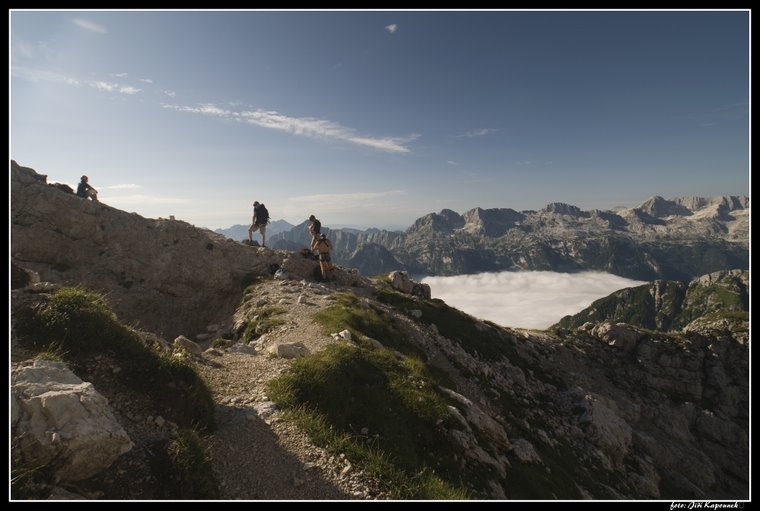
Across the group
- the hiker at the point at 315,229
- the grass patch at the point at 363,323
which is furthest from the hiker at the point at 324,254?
the grass patch at the point at 363,323

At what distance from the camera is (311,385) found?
1291 centimetres

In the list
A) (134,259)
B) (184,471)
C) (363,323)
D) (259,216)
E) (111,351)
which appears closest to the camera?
(184,471)

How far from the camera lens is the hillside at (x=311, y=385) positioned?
873 centimetres

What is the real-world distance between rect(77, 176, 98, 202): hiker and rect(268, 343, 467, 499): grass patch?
3769 cm

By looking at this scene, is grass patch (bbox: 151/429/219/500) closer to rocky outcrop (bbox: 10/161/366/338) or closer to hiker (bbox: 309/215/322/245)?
rocky outcrop (bbox: 10/161/366/338)

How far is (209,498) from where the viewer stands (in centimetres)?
798

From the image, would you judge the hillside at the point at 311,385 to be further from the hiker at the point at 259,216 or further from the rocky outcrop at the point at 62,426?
the hiker at the point at 259,216

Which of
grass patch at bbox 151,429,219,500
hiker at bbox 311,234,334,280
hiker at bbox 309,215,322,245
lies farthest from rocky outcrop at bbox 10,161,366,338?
grass patch at bbox 151,429,219,500

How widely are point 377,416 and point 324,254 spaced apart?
82.0ft

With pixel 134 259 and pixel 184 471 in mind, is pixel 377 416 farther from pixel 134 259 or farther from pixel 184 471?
pixel 134 259

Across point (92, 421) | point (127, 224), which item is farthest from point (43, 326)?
point (127, 224)

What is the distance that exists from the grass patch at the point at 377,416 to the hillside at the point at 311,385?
0.23 feet

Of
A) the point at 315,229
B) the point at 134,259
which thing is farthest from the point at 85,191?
the point at 315,229
